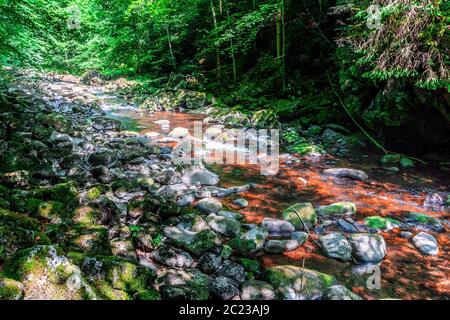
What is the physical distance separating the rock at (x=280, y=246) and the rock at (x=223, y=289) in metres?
0.91

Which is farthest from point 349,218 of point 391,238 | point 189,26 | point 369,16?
point 189,26

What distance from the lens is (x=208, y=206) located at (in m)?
4.62

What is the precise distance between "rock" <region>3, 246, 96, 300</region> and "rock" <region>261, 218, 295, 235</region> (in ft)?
8.25

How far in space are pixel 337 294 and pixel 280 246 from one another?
1029 millimetres

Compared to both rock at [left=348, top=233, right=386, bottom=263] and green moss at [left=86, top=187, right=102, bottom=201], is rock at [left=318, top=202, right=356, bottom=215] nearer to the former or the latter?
rock at [left=348, top=233, right=386, bottom=263]

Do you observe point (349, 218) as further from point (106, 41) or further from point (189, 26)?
point (106, 41)

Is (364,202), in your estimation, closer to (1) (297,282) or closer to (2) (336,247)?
(2) (336,247)

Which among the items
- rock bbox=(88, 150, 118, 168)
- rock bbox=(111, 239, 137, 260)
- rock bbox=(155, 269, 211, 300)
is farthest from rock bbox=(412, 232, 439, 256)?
rock bbox=(88, 150, 118, 168)

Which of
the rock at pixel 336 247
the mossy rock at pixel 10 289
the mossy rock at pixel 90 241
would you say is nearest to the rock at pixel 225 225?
the rock at pixel 336 247

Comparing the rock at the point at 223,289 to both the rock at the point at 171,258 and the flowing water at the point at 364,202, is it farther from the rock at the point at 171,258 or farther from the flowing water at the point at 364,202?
the flowing water at the point at 364,202

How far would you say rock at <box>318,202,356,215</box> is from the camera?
15.6 feet

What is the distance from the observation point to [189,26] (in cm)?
1908

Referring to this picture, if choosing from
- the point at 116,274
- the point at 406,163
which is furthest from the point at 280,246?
the point at 406,163

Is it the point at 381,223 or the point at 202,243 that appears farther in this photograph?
the point at 381,223
